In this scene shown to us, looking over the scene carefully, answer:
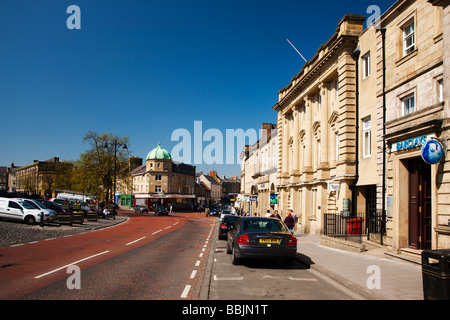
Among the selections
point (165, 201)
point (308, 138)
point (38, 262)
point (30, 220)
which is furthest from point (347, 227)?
point (165, 201)

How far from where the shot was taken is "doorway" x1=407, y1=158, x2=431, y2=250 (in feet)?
40.8

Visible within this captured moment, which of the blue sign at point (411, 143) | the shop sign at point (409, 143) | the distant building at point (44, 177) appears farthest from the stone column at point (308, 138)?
the distant building at point (44, 177)

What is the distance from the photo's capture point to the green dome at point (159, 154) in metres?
90.1

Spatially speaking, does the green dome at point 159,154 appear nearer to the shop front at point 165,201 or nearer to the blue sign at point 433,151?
the shop front at point 165,201

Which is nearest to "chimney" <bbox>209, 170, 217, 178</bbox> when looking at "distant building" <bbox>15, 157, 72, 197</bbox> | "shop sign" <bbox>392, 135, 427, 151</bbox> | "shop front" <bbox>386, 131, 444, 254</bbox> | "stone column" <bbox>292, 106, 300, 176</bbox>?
"distant building" <bbox>15, 157, 72, 197</bbox>

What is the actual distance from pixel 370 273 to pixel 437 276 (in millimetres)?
4734

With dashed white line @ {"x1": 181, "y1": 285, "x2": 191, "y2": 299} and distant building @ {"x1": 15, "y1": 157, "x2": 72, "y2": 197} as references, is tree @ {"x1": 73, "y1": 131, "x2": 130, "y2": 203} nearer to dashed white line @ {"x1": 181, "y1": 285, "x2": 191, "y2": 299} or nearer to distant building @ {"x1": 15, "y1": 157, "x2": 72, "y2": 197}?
distant building @ {"x1": 15, "y1": 157, "x2": 72, "y2": 197}

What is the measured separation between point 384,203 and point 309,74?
44.1ft

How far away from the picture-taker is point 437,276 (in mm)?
5730

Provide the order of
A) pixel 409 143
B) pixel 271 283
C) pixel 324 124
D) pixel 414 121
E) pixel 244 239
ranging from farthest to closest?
pixel 324 124 < pixel 409 143 < pixel 414 121 < pixel 244 239 < pixel 271 283

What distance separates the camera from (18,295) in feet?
23.2

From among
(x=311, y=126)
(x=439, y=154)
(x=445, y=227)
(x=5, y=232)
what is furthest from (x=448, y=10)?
(x=5, y=232)

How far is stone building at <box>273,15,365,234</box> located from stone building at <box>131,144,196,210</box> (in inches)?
2311

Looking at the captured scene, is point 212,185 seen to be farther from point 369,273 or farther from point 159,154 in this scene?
point 369,273
